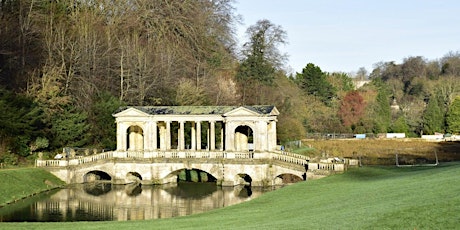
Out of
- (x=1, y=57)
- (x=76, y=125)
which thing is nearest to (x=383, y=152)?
(x=76, y=125)

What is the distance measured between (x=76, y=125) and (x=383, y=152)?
38.4 meters

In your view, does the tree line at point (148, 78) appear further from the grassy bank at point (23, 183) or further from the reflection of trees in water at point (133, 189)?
the reflection of trees in water at point (133, 189)

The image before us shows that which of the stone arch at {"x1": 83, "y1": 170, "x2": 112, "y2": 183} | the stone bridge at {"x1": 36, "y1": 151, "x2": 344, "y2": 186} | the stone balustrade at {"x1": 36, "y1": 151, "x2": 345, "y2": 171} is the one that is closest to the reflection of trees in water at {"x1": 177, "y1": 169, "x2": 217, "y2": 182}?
the stone bridge at {"x1": 36, "y1": 151, "x2": 344, "y2": 186}

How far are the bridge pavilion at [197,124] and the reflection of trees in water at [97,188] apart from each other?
3.06 m

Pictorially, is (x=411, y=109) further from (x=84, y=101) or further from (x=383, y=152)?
(x=84, y=101)

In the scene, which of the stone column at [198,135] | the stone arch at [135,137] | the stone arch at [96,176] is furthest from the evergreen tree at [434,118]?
the stone arch at [96,176]

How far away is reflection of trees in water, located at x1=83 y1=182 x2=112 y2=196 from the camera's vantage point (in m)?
45.0

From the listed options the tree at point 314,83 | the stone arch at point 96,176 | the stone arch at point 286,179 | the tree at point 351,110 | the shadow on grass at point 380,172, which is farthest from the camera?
the tree at point 314,83

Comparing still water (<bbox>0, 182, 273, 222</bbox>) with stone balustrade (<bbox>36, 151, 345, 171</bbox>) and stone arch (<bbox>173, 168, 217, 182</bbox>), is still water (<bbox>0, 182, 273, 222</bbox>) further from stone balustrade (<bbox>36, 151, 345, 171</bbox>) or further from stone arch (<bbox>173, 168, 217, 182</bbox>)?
stone arch (<bbox>173, 168, 217, 182</bbox>)

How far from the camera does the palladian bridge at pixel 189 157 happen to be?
4656 cm

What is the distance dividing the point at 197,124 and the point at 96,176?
380 inches

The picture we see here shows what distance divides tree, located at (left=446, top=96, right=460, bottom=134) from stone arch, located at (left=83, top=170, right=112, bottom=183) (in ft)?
184

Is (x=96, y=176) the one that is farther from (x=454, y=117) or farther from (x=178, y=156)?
(x=454, y=117)

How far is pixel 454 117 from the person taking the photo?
300 feet
